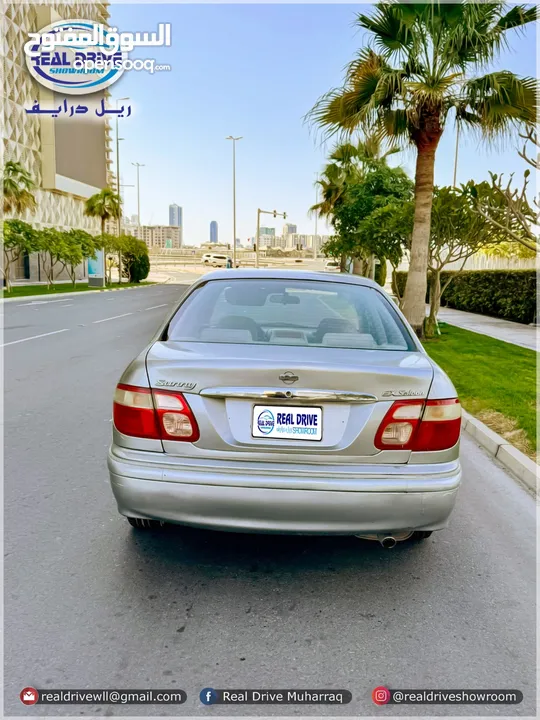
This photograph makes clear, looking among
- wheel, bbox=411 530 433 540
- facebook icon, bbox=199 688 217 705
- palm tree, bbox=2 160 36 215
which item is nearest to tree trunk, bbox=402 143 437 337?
wheel, bbox=411 530 433 540

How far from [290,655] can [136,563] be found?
1111 millimetres

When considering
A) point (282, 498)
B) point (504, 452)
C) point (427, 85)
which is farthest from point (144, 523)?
point (427, 85)

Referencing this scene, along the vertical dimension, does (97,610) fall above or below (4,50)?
below

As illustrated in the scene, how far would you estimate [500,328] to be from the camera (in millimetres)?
16828

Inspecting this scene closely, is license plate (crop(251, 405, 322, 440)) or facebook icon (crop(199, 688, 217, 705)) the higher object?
license plate (crop(251, 405, 322, 440))

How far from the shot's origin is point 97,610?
2.88 metres

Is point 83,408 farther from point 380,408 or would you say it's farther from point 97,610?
point 380,408

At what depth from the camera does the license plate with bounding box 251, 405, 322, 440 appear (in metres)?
2.87

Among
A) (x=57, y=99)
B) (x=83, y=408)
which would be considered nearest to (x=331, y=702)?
(x=83, y=408)

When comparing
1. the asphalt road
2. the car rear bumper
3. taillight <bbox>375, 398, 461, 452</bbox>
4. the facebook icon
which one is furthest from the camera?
taillight <bbox>375, 398, 461, 452</bbox>

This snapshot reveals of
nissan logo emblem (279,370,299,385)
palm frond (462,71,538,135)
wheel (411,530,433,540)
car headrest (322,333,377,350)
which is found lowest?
wheel (411,530,433,540)

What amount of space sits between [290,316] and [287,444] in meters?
1.60

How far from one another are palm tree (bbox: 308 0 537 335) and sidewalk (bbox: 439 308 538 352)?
Result: 2808 mm

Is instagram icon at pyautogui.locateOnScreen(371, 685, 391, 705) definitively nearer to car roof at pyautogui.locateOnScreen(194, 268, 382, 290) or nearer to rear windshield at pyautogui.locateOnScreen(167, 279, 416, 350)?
rear windshield at pyautogui.locateOnScreen(167, 279, 416, 350)
